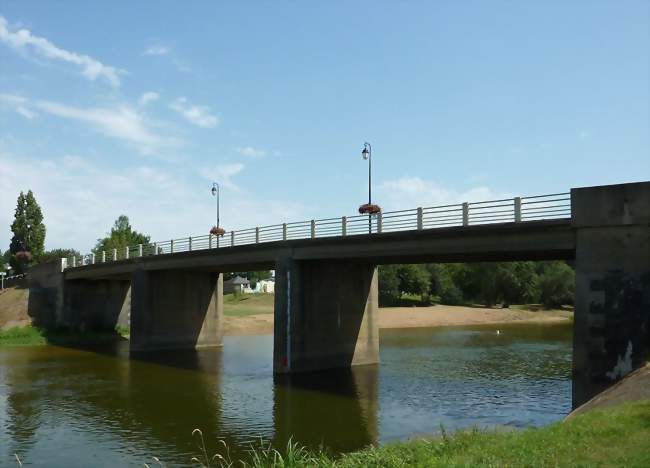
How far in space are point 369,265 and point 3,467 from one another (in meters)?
25.6

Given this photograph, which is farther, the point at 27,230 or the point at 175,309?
the point at 27,230

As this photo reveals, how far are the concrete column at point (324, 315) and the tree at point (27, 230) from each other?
75460mm

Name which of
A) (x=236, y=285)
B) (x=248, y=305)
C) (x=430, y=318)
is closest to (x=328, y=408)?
(x=430, y=318)

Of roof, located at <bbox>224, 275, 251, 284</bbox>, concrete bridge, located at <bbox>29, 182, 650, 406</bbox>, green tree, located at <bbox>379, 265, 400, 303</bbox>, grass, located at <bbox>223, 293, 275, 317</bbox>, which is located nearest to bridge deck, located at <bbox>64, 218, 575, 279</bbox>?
concrete bridge, located at <bbox>29, 182, 650, 406</bbox>

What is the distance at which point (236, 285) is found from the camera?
145 meters

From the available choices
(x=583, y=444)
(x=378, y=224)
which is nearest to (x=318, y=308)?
(x=378, y=224)

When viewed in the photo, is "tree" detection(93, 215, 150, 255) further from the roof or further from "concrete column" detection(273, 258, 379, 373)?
"concrete column" detection(273, 258, 379, 373)

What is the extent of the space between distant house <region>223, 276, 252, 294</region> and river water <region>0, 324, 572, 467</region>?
94800 millimetres

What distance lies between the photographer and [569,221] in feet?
80.2

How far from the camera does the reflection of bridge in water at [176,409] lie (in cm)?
2091

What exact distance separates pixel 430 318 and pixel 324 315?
54469 millimetres

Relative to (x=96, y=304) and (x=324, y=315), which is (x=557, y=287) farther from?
(x=324, y=315)

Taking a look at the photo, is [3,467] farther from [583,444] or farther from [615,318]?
[615,318]

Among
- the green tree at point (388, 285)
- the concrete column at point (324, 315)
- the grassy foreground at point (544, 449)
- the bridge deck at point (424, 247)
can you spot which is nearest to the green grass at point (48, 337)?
the bridge deck at point (424, 247)
